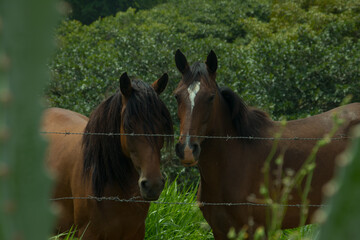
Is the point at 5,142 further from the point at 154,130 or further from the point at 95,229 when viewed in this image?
the point at 95,229

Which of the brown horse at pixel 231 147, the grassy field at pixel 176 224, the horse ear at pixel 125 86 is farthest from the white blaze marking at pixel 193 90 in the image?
the grassy field at pixel 176 224

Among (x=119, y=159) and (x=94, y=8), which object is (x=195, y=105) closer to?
(x=119, y=159)

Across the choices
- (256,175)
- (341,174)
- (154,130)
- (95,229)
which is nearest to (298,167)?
(256,175)

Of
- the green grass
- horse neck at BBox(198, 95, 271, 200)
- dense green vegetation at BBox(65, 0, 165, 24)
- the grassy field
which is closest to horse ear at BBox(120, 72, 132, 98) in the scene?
horse neck at BBox(198, 95, 271, 200)

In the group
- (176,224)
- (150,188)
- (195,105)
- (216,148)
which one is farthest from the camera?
(176,224)

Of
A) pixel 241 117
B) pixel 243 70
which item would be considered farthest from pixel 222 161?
pixel 243 70

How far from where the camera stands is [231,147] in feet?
13.6

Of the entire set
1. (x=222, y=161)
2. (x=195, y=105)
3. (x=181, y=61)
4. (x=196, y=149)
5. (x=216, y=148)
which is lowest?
(x=222, y=161)

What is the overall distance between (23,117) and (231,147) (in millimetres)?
3469

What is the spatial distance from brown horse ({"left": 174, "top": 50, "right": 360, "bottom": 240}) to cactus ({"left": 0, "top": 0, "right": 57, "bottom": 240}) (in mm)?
2927

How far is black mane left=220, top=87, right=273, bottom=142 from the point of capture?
4137mm

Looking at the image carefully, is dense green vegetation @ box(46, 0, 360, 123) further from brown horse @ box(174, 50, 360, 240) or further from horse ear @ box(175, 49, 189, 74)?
horse ear @ box(175, 49, 189, 74)

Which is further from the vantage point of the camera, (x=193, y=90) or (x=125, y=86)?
(x=193, y=90)

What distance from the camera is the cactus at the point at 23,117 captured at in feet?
2.35
